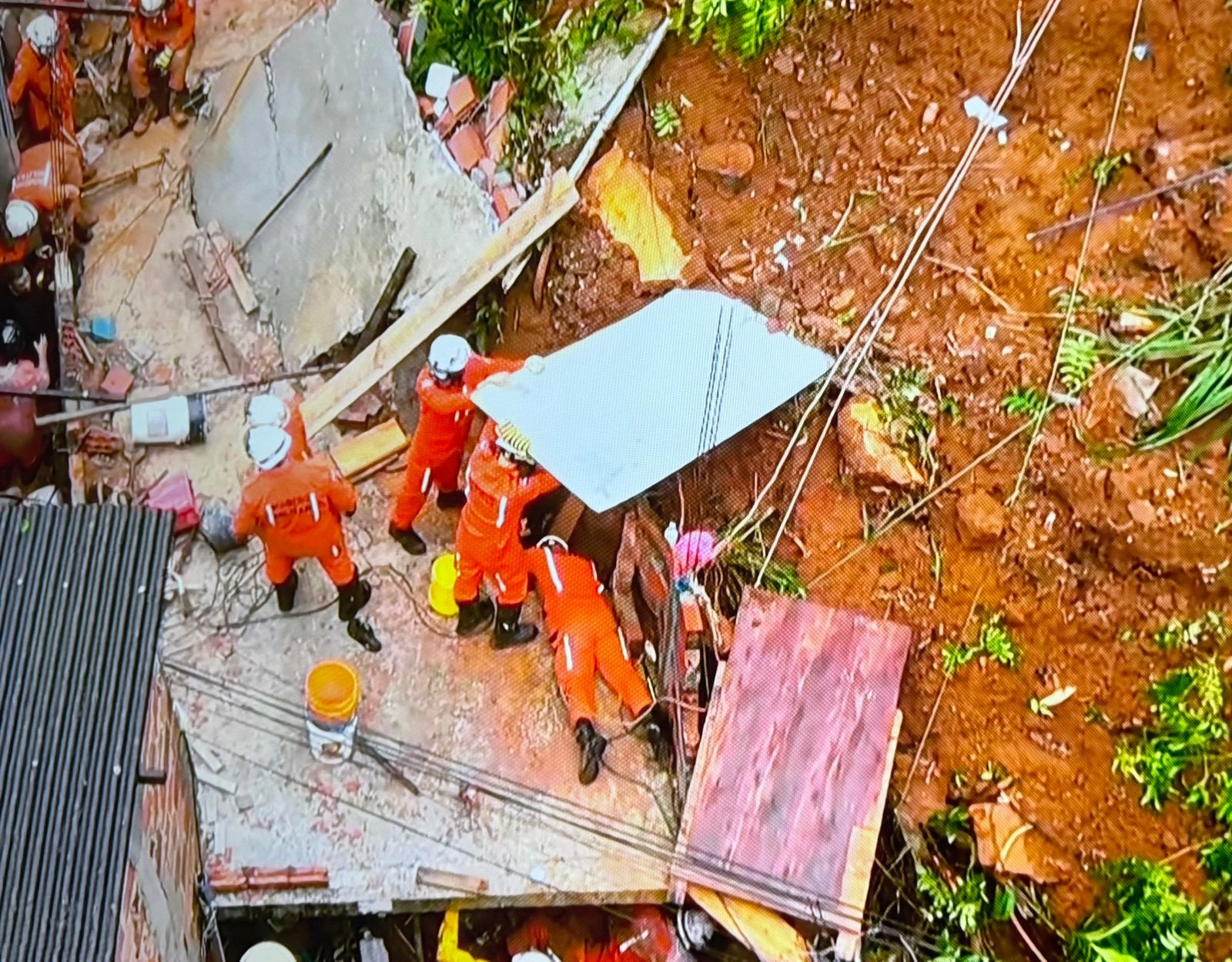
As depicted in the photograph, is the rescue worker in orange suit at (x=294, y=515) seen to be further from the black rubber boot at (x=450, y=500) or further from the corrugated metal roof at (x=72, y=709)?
the corrugated metal roof at (x=72, y=709)

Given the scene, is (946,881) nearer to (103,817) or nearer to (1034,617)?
(1034,617)

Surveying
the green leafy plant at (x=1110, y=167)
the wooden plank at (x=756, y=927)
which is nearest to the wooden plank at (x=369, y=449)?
the wooden plank at (x=756, y=927)

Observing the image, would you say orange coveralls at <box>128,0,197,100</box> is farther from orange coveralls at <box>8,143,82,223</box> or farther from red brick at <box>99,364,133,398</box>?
Answer: red brick at <box>99,364,133,398</box>

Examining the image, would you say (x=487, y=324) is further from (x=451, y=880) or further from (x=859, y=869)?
(x=859, y=869)

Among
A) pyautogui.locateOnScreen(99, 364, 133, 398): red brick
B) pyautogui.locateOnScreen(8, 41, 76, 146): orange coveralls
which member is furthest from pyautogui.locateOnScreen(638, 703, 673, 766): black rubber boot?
pyautogui.locateOnScreen(8, 41, 76, 146): orange coveralls

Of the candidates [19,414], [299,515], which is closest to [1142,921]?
[299,515]
